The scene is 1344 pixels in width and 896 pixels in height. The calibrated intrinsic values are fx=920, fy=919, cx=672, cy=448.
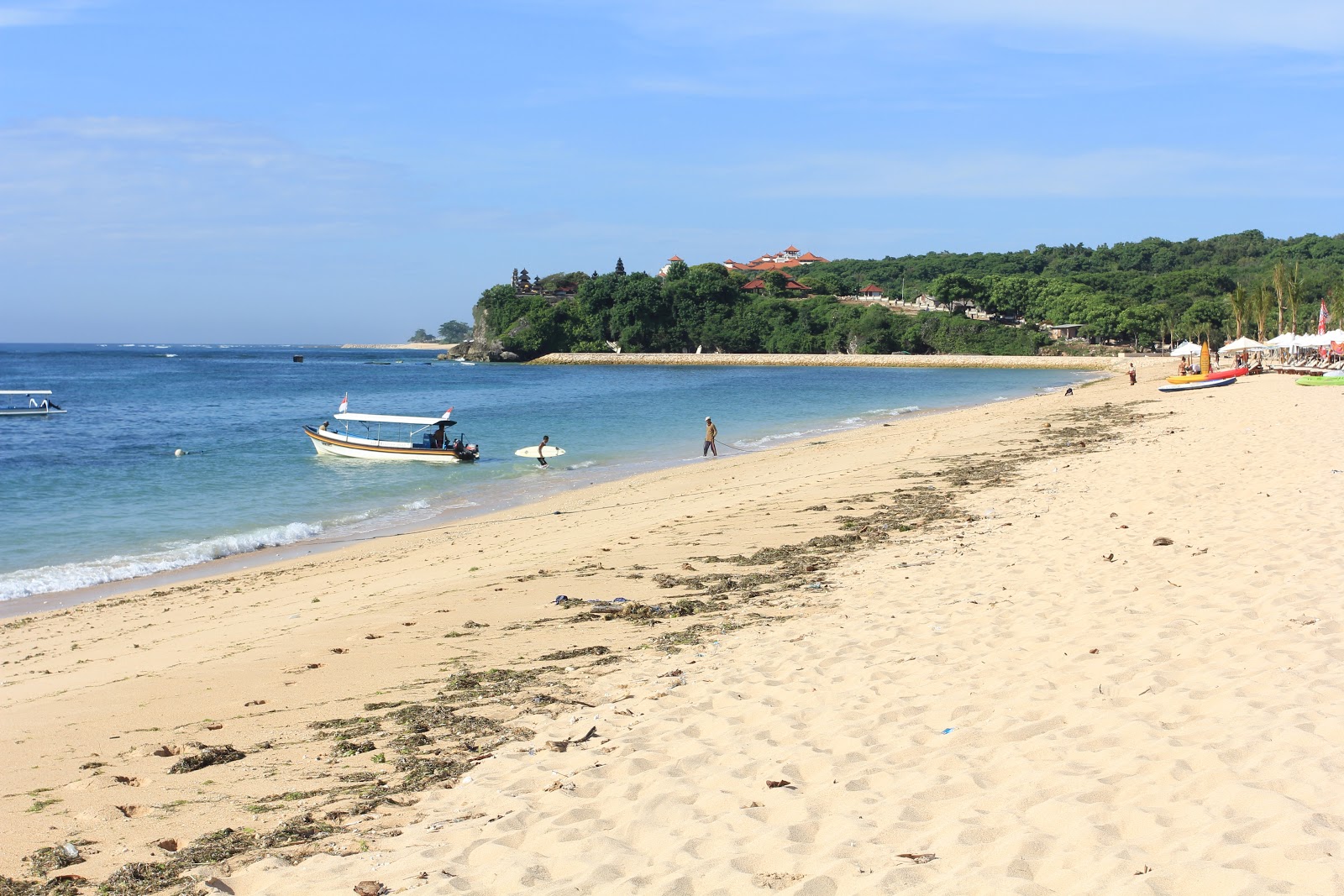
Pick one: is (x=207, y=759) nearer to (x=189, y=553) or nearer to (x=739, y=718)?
(x=739, y=718)

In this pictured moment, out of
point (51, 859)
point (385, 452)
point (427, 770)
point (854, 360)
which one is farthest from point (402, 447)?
point (854, 360)

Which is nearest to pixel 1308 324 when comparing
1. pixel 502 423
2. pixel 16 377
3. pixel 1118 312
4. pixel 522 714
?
pixel 1118 312

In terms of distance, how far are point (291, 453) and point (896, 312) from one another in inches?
4875

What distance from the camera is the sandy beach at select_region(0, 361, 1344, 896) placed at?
402 cm

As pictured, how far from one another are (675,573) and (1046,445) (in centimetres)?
1552

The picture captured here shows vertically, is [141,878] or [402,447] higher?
[402,447]

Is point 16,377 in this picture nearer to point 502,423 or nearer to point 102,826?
point 502,423

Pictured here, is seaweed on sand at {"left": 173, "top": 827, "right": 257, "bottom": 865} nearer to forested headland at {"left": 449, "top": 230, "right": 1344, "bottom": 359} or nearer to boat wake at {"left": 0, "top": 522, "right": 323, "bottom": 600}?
boat wake at {"left": 0, "top": 522, "right": 323, "bottom": 600}

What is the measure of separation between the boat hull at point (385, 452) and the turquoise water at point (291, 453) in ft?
1.67

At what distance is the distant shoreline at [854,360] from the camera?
110 m

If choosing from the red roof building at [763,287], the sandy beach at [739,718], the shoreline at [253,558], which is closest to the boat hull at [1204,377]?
the shoreline at [253,558]

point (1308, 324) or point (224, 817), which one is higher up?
point (1308, 324)

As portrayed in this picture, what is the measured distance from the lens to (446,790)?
5.18m

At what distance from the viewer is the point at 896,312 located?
14412 cm
